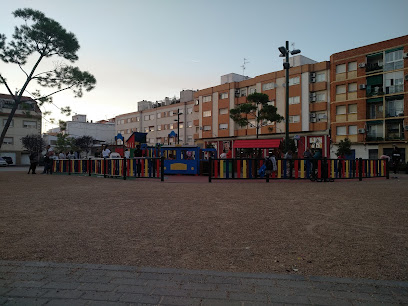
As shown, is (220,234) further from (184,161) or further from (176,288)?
(184,161)

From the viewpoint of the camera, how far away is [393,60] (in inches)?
1337

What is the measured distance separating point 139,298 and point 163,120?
6082 cm

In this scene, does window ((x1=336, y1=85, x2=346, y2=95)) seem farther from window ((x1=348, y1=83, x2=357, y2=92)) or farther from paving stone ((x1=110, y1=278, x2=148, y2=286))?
paving stone ((x1=110, y1=278, x2=148, y2=286))

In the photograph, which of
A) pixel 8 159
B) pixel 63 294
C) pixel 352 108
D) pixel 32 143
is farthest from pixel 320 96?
pixel 8 159

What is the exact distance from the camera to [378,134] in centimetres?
3525

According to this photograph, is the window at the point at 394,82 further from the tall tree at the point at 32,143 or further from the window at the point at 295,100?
the tall tree at the point at 32,143

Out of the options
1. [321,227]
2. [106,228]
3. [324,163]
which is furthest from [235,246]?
[324,163]

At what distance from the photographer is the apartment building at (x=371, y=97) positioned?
33594mm

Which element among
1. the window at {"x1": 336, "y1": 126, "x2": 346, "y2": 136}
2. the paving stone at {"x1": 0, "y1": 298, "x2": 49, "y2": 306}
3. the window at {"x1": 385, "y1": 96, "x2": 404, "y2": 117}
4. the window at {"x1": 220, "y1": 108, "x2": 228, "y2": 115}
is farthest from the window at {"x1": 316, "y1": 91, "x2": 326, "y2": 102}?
the paving stone at {"x1": 0, "y1": 298, "x2": 49, "y2": 306}

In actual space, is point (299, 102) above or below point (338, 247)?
above

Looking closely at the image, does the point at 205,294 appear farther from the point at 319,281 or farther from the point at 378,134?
the point at 378,134

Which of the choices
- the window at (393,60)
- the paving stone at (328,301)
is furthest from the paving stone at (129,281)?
the window at (393,60)

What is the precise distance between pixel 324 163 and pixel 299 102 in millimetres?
27914

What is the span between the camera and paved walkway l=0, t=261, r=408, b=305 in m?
2.49
